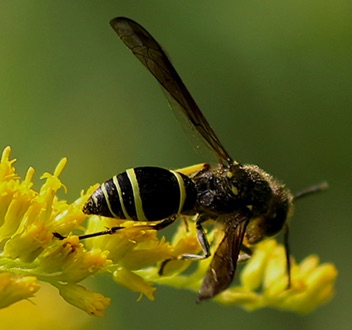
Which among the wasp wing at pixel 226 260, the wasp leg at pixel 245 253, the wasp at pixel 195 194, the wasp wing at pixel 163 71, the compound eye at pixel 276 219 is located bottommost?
the wasp leg at pixel 245 253

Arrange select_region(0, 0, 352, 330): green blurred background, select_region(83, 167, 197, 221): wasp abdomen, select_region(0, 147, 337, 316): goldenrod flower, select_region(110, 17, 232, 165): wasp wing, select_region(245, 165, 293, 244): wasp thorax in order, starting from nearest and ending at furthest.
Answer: select_region(0, 147, 337, 316): goldenrod flower < select_region(83, 167, 197, 221): wasp abdomen < select_region(110, 17, 232, 165): wasp wing < select_region(245, 165, 293, 244): wasp thorax < select_region(0, 0, 352, 330): green blurred background

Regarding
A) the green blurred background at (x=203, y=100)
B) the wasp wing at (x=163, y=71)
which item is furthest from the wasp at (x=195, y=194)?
the green blurred background at (x=203, y=100)

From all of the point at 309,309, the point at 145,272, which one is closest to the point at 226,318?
the point at 309,309

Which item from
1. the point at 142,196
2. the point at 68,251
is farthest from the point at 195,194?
the point at 68,251

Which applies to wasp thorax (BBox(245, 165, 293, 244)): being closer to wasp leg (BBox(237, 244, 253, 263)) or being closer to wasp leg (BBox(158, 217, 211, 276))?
wasp leg (BBox(237, 244, 253, 263))

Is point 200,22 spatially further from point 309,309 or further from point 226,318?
point 309,309

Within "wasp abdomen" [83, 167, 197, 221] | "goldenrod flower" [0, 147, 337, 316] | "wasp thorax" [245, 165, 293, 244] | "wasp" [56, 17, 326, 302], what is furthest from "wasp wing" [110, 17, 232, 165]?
"goldenrod flower" [0, 147, 337, 316]

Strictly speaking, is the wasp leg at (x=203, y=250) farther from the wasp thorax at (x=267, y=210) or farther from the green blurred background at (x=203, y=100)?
the green blurred background at (x=203, y=100)
